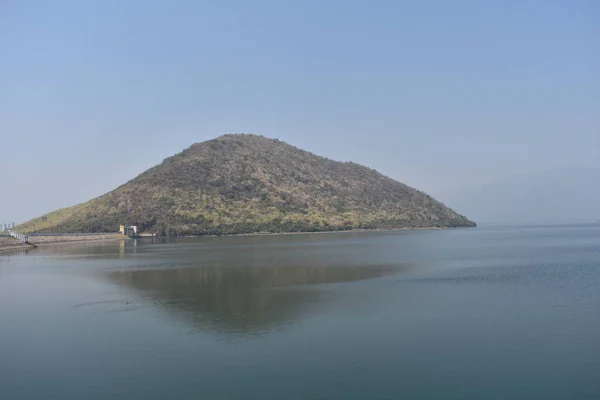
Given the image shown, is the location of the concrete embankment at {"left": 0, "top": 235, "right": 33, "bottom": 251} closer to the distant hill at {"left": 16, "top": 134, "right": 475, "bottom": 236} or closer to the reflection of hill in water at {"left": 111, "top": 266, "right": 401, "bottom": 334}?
the distant hill at {"left": 16, "top": 134, "right": 475, "bottom": 236}

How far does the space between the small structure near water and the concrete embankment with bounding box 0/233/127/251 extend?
162 cm

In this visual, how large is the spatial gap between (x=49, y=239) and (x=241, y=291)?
8307 centimetres

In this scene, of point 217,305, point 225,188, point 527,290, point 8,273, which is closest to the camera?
point 217,305

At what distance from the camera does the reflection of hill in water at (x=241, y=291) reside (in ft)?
96.7

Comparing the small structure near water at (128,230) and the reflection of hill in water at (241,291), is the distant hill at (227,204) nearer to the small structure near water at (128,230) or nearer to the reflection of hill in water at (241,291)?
the small structure near water at (128,230)

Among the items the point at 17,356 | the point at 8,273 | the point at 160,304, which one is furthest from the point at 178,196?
the point at 17,356

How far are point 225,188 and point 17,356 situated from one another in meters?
146

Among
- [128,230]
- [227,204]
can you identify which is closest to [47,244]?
[128,230]

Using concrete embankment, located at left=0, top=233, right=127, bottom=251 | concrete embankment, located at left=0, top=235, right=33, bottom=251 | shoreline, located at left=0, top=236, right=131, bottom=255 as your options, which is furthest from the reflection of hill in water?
concrete embankment, located at left=0, top=233, right=127, bottom=251

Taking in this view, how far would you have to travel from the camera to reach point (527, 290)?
37.2 meters

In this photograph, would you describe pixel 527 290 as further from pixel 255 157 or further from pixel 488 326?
pixel 255 157

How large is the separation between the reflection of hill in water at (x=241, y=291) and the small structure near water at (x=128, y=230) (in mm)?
84060

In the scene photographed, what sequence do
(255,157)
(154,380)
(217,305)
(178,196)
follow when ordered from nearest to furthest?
(154,380) < (217,305) < (178,196) < (255,157)

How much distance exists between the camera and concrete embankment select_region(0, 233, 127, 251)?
298 ft
